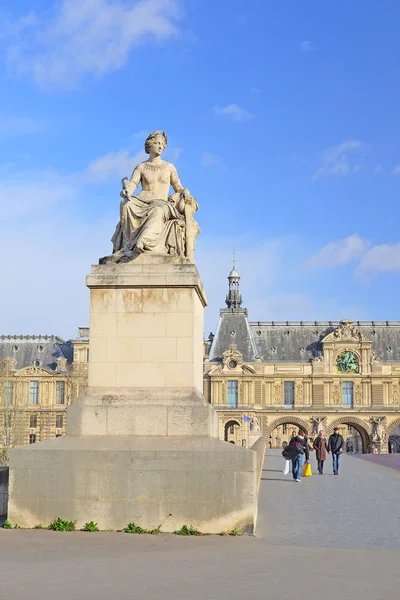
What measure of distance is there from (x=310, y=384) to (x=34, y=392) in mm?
32795

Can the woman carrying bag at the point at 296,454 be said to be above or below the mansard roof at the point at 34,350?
below

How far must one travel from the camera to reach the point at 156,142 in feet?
41.0

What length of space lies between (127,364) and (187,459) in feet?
6.59

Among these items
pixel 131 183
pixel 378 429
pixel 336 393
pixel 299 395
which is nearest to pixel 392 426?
pixel 336 393

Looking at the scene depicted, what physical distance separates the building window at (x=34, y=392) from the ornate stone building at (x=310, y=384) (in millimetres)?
20019

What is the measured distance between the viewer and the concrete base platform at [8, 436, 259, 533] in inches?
375

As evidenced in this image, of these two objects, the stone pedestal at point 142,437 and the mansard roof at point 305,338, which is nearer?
the stone pedestal at point 142,437

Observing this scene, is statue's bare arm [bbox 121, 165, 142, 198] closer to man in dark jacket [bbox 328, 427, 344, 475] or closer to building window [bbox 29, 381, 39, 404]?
man in dark jacket [bbox 328, 427, 344, 475]

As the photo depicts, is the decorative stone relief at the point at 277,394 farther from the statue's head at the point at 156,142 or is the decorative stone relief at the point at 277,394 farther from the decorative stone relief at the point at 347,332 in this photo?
the statue's head at the point at 156,142

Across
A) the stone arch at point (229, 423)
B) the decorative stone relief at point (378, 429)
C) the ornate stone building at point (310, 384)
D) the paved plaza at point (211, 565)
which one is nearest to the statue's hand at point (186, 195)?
the paved plaza at point (211, 565)

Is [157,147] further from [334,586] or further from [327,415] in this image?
[327,415]

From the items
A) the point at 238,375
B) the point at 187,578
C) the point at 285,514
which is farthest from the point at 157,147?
the point at 238,375

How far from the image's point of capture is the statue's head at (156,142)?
12492 millimetres

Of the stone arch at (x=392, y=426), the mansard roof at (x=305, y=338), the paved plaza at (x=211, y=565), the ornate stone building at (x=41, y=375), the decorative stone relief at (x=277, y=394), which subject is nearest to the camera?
the paved plaza at (x=211, y=565)
